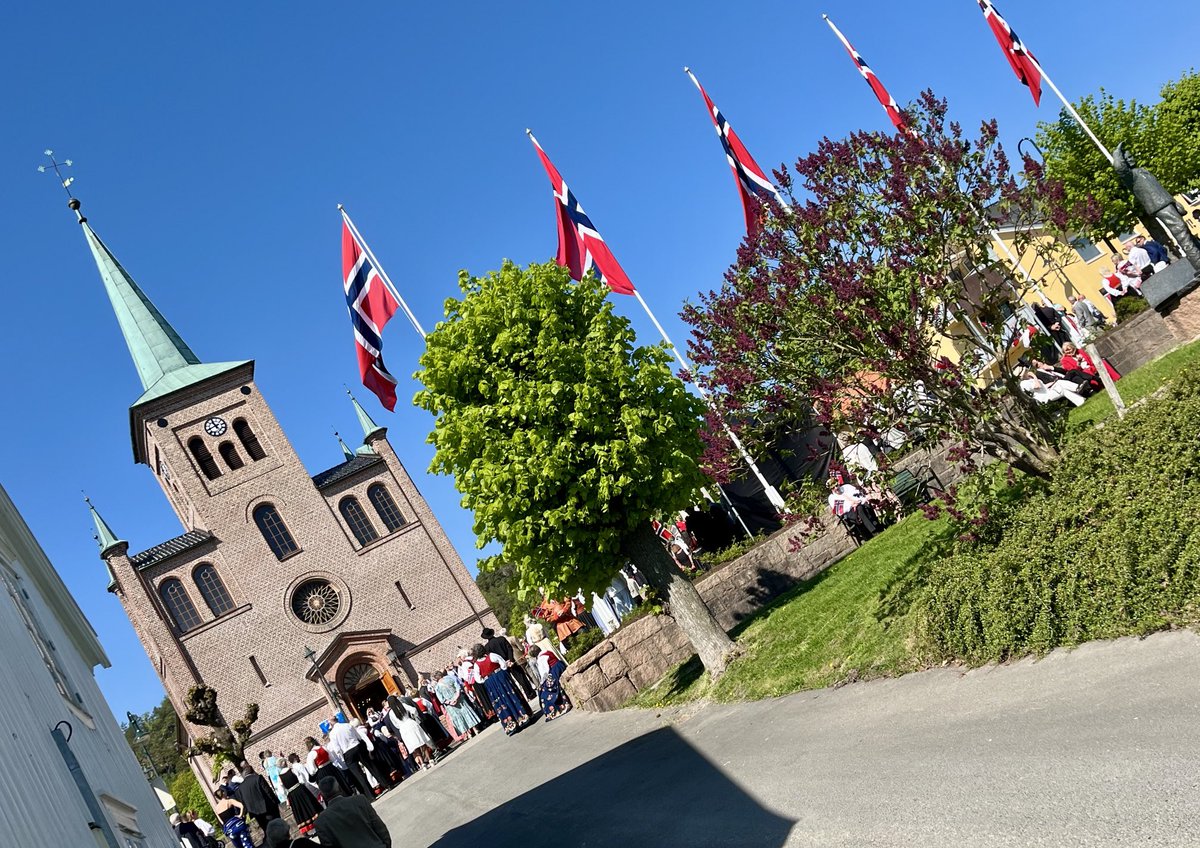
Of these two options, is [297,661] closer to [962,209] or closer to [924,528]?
[924,528]

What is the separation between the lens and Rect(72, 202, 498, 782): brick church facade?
41.2 meters

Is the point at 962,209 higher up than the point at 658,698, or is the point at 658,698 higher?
the point at 962,209

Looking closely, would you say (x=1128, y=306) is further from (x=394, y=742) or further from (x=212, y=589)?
(x=212, y=589)

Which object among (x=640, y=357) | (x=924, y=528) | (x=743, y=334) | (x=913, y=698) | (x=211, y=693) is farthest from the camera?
(x=211, y=693)

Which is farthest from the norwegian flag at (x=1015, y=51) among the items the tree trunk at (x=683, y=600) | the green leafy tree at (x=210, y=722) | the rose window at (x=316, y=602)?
the rose window at (x=316, y=602)

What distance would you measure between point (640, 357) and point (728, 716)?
6.84m

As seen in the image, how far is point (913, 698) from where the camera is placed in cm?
880

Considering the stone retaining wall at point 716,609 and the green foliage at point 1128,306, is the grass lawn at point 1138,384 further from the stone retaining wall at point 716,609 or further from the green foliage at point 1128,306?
the green foliage at point 1128,306

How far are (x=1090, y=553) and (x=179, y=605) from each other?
132 ft

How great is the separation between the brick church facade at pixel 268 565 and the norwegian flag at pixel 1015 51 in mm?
31079

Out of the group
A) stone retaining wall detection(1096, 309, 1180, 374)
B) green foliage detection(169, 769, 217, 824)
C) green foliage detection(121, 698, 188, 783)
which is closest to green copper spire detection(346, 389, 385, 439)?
green foliage detection(169, 769, 217, 824)

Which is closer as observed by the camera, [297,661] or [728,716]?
[728,716]

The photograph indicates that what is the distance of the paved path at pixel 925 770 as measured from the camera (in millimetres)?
5418

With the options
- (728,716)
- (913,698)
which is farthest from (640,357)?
(913,698)
